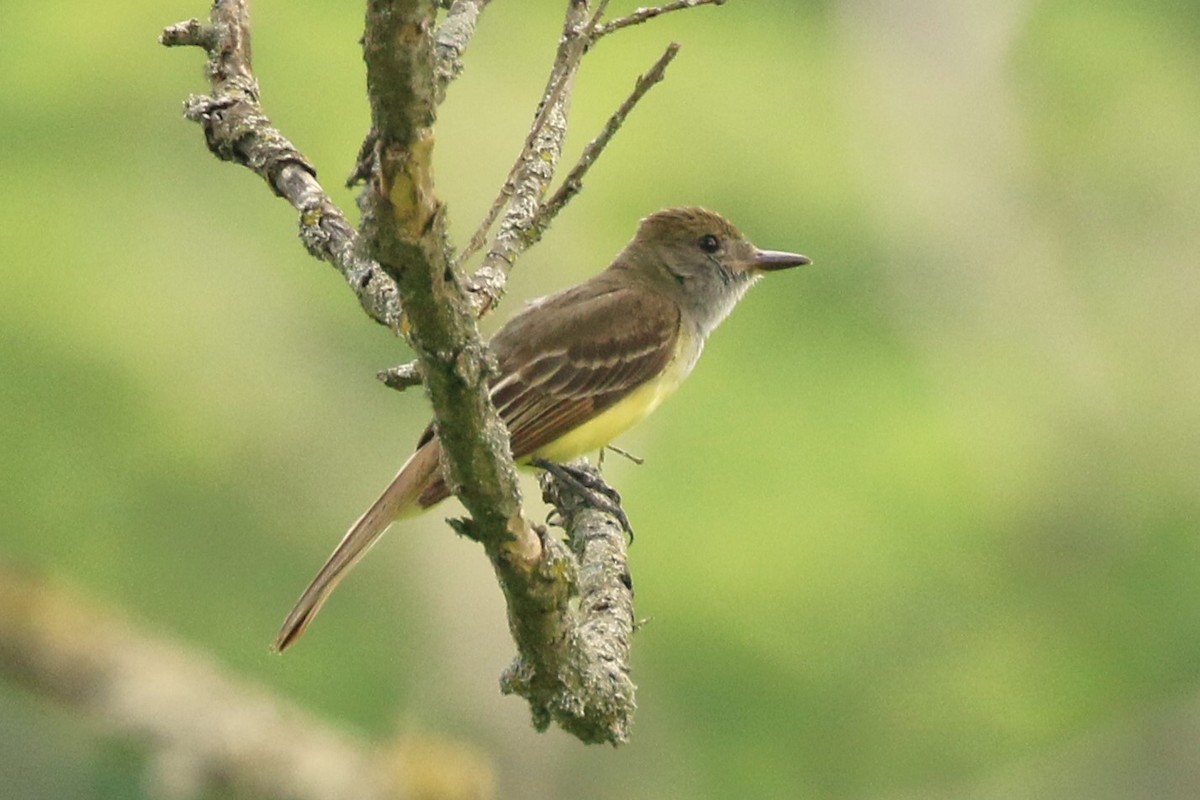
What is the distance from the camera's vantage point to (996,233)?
18.8m

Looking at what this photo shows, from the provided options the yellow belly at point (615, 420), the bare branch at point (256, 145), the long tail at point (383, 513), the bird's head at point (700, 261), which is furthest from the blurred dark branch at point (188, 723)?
the bird's head at point (700, 261)

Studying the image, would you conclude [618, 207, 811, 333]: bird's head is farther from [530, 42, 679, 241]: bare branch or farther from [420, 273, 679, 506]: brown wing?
[530, 42, 679, 241]: bare branch

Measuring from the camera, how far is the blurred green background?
1248cm

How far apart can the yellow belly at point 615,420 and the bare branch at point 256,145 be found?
5.50 feet

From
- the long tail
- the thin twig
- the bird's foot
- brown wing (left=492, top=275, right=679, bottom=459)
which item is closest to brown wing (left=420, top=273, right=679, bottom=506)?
brown wing (left=492, top=275, right=679, bottom=459)

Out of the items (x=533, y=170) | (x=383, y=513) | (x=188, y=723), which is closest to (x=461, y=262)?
(x=533, y=170)

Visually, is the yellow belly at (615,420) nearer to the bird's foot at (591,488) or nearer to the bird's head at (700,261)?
the bird's foot at (591,488)

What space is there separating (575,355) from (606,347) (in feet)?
0.36

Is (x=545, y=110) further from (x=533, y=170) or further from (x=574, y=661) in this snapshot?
(x=574, y=661)

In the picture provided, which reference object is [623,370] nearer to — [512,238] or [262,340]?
[512,238]

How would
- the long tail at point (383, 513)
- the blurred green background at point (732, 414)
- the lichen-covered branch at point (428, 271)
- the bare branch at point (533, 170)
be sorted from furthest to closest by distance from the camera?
the blurred green background at point (732, 414) → the long tail at point (383, 513) → the bare branch at point (533, 170) → the lichen-covered branch at point (428, 271)

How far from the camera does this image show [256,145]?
392 cm

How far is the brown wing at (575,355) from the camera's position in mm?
5594

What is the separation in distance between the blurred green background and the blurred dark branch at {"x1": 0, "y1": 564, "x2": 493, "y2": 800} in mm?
4865
